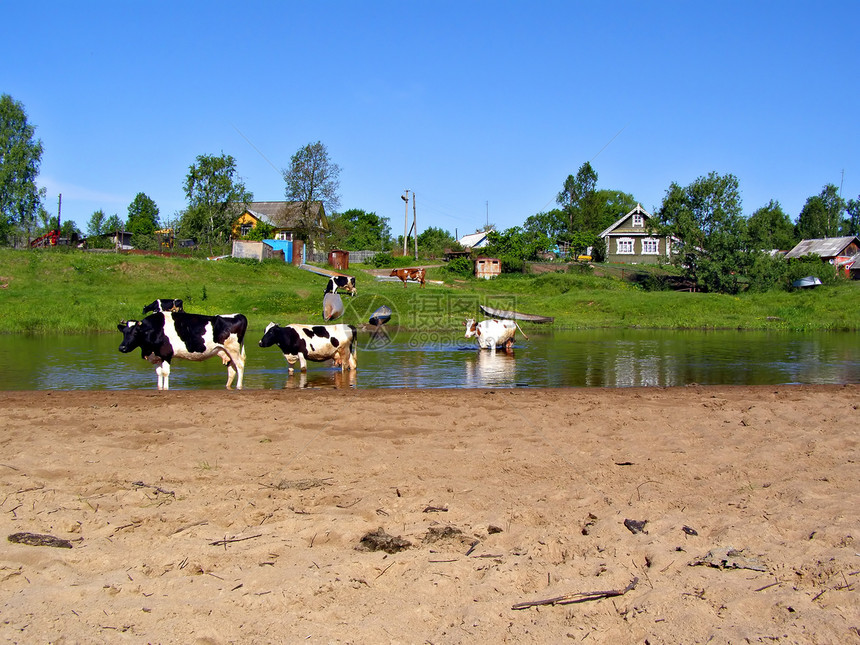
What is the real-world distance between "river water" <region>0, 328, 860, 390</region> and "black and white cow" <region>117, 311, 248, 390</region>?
620 mm

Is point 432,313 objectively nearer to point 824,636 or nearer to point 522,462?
point 522,462

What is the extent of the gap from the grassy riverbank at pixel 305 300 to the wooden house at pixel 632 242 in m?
24.4

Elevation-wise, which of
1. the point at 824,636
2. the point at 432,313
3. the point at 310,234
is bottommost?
the point at 824,636

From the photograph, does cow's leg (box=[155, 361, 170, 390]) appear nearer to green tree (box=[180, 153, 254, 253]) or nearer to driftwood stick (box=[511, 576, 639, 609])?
driftwood stick (box=[511, 576, 639, 609])

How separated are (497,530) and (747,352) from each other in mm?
19177

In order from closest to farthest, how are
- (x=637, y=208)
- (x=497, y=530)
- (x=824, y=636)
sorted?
(x=824, y=636) → (x=497, y=530) → (x=637, y=208)

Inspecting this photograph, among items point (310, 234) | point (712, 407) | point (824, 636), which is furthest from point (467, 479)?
point (310, 234)

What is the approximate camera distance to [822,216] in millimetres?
101688

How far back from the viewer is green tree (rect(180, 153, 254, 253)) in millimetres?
73812

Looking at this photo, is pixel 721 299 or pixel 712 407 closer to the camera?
pixel 712 407

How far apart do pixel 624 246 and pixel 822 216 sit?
49277mm

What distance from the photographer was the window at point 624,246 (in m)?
70.2

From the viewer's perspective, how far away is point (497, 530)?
5.48 metres

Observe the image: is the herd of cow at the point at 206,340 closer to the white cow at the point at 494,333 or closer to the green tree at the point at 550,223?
the white cow at the point at 494,333
